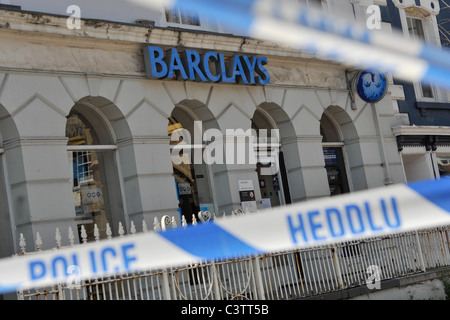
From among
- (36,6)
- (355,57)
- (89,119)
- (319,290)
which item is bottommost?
(319,290)

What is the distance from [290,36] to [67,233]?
29.8ft

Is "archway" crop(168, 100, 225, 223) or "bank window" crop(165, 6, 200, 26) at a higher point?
"bank window" crop(165, 6, 200, 26)

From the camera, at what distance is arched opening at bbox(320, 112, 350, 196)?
1686 cm

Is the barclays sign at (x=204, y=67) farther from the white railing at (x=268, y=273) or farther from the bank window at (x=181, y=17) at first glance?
the white railing at (x=268, y=273)

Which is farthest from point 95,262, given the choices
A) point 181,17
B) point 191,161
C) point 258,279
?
point 181,17

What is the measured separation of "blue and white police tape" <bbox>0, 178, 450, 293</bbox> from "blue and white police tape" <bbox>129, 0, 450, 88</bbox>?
0.66 m

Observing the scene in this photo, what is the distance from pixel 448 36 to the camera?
65.1 ft

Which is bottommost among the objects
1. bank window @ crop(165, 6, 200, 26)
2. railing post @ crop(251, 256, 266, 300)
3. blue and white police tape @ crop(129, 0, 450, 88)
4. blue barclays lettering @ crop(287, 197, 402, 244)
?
railing post @ crop(251, 256, 266, 300)

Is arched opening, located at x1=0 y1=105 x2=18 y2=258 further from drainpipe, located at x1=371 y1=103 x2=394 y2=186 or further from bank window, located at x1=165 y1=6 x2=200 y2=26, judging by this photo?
drainpipe, located at x1=371 y1=103 x2=394 y2=186

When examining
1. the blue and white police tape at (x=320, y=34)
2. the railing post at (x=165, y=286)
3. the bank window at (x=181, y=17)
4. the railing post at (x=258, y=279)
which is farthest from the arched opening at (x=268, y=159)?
the blue and white police tape at (x=320, y=34)

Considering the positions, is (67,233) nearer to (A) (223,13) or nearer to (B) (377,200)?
(B) (377,200)

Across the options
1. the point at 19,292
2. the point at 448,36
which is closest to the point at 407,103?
the point at 448,36

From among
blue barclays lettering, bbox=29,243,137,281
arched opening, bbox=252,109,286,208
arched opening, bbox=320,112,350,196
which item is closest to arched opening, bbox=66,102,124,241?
arched opening, bbox=252,109,286,208

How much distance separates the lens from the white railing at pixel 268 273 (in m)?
9.89
